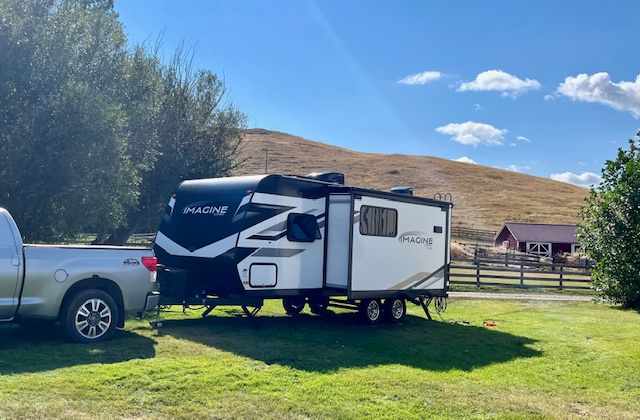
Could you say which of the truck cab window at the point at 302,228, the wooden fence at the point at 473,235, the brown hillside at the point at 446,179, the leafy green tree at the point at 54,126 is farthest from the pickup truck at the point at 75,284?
the brown hillside at the point at 446,179

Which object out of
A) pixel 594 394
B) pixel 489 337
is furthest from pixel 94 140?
pixel 594 394

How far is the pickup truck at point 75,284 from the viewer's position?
27.3ft

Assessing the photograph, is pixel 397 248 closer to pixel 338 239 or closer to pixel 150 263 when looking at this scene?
pixel 338 239

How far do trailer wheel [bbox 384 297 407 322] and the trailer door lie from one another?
1.78 metres

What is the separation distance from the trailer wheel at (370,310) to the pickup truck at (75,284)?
4.58m

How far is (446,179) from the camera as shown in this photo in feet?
320

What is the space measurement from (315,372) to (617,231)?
14.3 m

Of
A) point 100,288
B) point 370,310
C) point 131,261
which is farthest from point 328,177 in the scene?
point 100,288

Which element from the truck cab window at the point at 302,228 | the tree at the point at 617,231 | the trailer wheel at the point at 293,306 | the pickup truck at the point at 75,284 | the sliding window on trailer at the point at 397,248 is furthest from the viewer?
the tree at the point at 617,231

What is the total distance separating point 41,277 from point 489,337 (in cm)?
800

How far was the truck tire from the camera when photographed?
8852 mm

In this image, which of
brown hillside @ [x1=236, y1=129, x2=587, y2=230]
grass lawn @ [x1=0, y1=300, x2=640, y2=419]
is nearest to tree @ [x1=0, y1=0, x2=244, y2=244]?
grass lawn @ [x1=0, y1=300, x2=640, y2=419]

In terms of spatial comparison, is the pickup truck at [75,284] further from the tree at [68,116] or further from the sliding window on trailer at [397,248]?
the tree at [68,116]

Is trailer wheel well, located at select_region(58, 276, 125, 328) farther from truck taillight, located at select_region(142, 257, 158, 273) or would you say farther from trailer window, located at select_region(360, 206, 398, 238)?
trailer window, located at select_region(360, 206, 398, 238)
